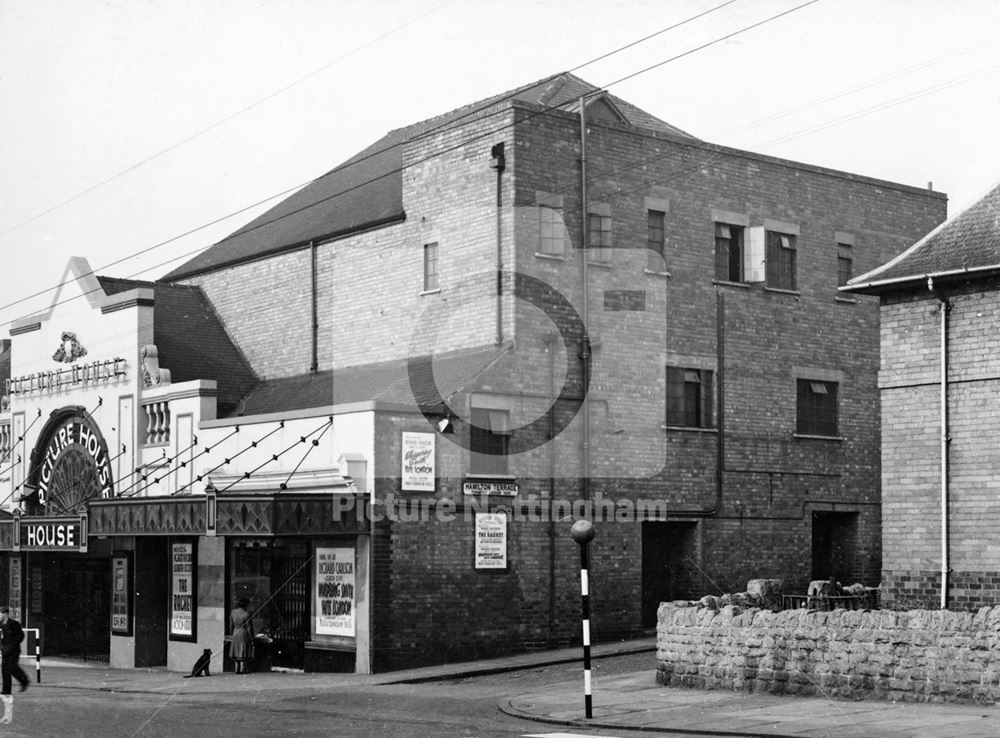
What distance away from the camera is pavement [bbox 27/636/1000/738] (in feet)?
53.9

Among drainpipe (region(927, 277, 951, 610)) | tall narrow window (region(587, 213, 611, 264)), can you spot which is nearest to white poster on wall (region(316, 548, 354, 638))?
tall narrow window (region(587, 213, 611, 264))

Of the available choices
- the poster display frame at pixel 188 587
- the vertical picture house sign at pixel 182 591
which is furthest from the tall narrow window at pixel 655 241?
the vertical picture house sign at pixel 182 591

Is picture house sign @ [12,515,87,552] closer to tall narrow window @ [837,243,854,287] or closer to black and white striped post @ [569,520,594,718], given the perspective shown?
black and white striped post @ [569,520,594,718]

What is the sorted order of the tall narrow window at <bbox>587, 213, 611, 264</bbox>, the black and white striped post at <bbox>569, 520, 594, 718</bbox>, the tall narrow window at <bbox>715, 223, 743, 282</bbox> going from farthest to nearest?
the tall narrow window at <bbox>715, 223, 743, 282</bbox>
the tall narrow window at <bbox>587, 213, 611, 264</bbox>
the black and white striped post at <bbox>569, 520, 594, 718</bbox>

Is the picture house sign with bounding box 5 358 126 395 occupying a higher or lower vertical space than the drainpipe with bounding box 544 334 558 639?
higher

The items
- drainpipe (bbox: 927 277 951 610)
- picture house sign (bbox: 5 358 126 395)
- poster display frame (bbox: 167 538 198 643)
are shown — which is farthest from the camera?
picture house sign (bbox: 5 358 126 395)

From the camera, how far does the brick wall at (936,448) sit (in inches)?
853

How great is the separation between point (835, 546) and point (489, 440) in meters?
10.4

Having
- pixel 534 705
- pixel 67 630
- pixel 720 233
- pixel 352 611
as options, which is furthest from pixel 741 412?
pixel 67 630

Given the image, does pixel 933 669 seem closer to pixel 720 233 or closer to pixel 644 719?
pixel 644 719

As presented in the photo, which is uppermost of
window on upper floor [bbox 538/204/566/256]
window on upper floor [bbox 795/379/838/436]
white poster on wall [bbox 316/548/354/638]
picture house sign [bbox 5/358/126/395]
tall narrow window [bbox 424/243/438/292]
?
window on upper floor [bbox 538/204/566/256]

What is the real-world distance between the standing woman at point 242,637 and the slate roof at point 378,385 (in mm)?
4447

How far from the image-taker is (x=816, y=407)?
33.4 m

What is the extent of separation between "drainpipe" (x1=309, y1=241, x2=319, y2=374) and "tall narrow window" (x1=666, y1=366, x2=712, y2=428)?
8295 mm
